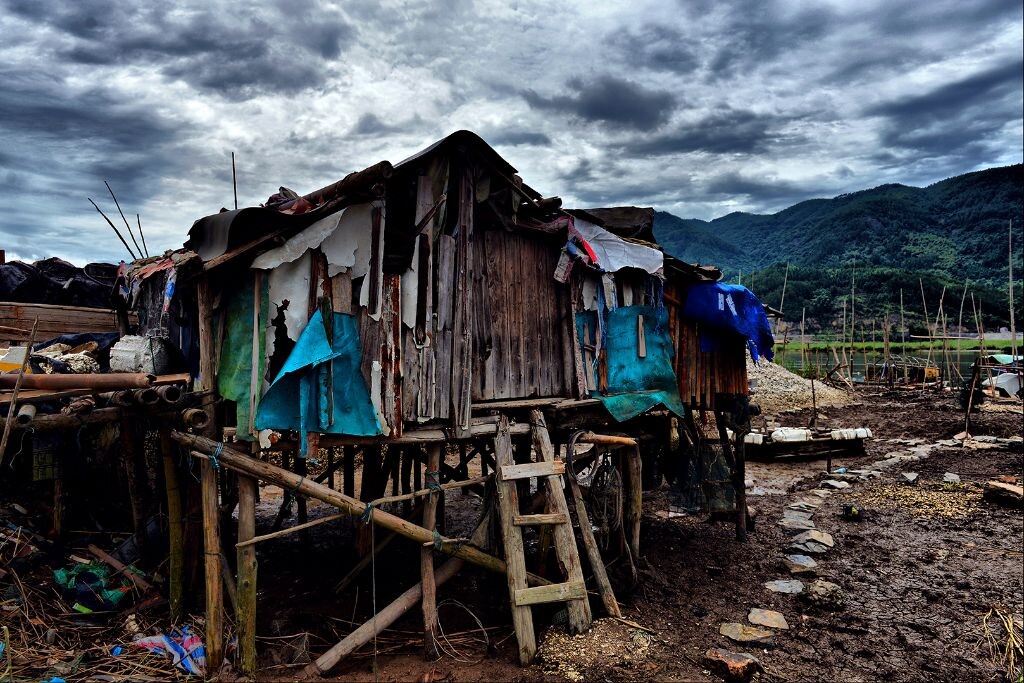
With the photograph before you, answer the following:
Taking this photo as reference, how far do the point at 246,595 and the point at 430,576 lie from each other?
188 cm

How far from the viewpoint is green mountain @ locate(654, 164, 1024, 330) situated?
6328 centimetres

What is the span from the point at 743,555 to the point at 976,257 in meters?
102

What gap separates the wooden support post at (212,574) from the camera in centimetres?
591

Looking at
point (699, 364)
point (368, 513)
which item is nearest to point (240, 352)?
point (368, 513)

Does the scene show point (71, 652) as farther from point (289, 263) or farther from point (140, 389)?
point (289, 263)

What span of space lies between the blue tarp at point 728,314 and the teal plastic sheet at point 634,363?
0.83 meters

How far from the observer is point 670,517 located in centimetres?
1180

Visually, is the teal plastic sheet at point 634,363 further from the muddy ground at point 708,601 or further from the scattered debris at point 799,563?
the scattered debris at point 799,563

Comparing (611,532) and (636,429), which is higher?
(636,429)

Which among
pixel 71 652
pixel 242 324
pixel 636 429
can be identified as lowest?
pixel 71 652

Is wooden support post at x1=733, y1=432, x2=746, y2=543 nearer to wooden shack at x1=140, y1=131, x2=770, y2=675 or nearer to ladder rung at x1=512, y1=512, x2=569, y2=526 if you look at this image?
wooden shack at x1=140, y1=131, x2=770, y2=675

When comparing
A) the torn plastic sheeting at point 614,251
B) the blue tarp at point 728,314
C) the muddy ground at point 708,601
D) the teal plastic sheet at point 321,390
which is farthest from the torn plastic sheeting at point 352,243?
the blue tarp at point 728,314

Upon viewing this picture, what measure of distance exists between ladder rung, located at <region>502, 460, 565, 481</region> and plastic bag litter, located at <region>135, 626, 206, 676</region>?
356cm

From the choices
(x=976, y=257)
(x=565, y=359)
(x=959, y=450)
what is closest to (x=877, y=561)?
(x=565, y=359)
